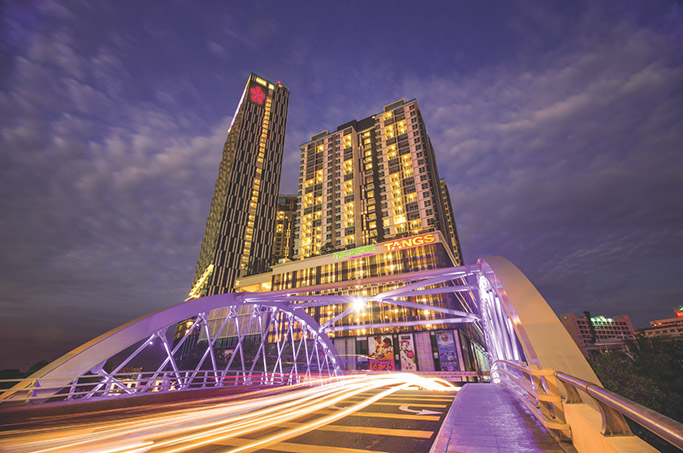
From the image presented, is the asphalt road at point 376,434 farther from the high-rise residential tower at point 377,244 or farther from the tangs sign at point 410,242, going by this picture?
the tangs sign at point 410,242

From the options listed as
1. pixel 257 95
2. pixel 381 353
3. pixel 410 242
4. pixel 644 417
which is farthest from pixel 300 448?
pixel 257 95

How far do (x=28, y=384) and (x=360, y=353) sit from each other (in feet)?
180

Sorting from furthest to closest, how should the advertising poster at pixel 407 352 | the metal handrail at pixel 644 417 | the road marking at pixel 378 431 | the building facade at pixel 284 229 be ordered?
1. the building facade at pixel 284 229
2. the advertising poster at pixel 407 352
3. the road marking at pixel 378 431
4. the metal handrail at pixel 644 417

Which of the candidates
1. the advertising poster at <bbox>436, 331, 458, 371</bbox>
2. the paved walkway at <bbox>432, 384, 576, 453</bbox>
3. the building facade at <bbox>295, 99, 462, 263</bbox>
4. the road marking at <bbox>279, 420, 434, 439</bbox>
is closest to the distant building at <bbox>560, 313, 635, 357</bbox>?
the building facade at <bbox>295, 99, 462, 263</bbox>

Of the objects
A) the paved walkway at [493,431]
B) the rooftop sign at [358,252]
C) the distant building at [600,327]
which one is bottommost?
the paved walkway at [493,431]

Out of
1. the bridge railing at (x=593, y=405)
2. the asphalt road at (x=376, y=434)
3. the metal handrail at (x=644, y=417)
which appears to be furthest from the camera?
the asphalt road at (x=376, y=434)

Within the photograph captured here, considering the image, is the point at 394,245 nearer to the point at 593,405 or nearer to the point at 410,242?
the point at 410,242

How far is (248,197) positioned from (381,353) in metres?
83.7

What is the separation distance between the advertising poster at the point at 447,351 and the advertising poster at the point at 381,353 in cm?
903

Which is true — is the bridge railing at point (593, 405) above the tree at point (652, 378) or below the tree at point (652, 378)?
above

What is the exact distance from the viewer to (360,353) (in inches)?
2317

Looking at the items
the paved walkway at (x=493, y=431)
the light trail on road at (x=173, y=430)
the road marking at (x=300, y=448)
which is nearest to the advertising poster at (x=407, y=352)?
the light trail on road at (x=173, y=430)

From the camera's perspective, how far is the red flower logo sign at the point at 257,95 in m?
132

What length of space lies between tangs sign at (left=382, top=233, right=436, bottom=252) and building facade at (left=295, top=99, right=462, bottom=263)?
11.5m
